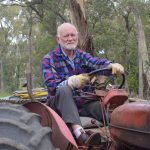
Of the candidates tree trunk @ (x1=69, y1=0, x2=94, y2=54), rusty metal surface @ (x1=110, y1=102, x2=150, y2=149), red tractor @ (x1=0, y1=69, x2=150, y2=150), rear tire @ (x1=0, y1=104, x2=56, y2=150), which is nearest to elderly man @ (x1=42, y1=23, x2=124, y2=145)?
red tractor @ (x1=0, y1=69, x2=150, y2=150)

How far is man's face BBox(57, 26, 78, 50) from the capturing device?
4.86 m

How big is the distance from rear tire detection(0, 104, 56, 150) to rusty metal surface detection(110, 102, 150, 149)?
0.62 m

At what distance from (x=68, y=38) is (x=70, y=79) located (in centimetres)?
94

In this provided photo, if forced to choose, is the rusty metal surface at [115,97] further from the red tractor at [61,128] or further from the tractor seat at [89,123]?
the tractor seat at [89,123]

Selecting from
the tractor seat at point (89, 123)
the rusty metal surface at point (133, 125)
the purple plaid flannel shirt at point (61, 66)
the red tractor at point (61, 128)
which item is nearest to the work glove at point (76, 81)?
the purple plaid flannel shirt at point (61, 66)

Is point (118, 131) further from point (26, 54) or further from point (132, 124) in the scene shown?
point (26, 54)

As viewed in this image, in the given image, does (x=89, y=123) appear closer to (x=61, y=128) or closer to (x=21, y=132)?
(x=61, y=128)

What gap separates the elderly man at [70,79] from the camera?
3926 millimetres

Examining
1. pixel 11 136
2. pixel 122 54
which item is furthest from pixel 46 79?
pixel 122 54

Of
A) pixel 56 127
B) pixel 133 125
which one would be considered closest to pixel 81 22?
pixel 56 127

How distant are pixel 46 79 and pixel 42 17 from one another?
3279 centimetres

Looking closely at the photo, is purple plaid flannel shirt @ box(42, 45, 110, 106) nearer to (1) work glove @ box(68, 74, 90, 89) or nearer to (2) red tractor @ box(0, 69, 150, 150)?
(1) work glove @ box(68, 74, 90, 89)

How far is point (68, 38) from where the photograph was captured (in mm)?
4863

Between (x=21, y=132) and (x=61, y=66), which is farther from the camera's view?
(x=61, y=66)
